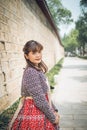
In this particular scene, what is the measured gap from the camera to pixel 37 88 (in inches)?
83.9

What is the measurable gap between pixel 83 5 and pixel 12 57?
37760mm

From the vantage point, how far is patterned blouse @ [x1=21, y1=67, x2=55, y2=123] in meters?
2.13

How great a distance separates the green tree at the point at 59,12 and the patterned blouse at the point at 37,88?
3708 cm

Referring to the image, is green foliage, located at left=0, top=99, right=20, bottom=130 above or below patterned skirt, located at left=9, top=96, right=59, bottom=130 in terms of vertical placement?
below

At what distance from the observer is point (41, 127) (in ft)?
7.28

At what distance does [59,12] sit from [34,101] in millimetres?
39227

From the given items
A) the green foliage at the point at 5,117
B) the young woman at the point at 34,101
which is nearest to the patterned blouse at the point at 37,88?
the young woman at the point at 34,101

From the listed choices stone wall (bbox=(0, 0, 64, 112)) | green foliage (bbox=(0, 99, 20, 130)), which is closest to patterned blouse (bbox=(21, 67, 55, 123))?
green foliage (bbox=(0, 99, 20, 130))

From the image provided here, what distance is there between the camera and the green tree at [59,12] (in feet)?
126

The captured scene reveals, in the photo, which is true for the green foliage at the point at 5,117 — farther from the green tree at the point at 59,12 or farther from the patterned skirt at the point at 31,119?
the green tree at the point at 59,12

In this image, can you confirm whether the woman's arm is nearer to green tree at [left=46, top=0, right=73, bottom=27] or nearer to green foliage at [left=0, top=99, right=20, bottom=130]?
green foliage at [left=0, top=99, right=20, bottom=130]

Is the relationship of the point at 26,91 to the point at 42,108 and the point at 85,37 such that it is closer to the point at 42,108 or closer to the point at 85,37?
the point at 42,108

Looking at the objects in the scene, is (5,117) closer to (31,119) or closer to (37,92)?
(31,119)

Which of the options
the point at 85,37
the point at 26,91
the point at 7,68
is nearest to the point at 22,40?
the point at 7,68
